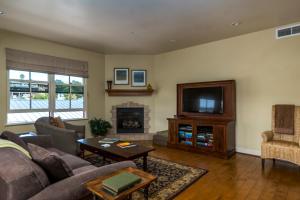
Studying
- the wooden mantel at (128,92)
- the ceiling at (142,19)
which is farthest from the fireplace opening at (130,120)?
the ceiling at (142,19)

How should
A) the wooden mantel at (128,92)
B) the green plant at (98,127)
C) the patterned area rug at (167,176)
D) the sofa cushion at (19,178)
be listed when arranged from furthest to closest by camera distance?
the wooden mantel at (128,92)
the green plant at (98,127)
the patterned area rug at (167,176)
the sofa cushion at (19,178)

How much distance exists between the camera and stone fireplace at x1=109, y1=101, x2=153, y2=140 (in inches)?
223

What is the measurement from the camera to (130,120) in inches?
229

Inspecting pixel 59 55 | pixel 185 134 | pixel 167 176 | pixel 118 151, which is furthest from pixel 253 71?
pixel 59 55

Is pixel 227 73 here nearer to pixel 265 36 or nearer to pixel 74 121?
pixel 265 36

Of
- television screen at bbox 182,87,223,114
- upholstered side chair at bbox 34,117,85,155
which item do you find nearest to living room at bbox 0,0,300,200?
television screen at bbox 182,87,223,114

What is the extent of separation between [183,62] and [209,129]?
2025 mm

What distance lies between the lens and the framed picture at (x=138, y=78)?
5688 millimetres

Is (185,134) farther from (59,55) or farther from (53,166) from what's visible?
(59,55)

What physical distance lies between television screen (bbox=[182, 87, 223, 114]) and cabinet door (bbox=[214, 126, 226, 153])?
0.51 metres

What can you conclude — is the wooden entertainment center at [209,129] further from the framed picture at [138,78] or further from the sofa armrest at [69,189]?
the sofa armrest at [69,189]

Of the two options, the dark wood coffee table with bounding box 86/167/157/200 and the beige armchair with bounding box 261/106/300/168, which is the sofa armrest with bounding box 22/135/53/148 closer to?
the dark wood coffee table with bounding box 86/167/157/200

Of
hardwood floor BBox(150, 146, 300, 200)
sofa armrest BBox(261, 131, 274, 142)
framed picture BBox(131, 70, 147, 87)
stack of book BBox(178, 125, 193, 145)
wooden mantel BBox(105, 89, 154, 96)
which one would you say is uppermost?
framed picture BBox(131, 70, 147, 87)

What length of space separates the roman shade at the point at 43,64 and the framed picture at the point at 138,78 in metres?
1.35
